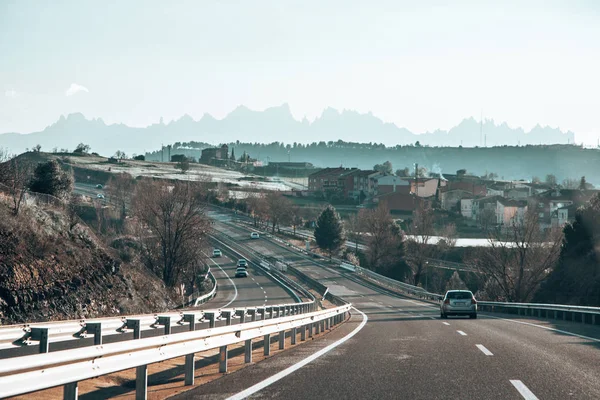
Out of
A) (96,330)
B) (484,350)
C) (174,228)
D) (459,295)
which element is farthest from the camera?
(174,228)

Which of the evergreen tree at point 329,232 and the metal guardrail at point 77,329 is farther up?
the metal guardrail at point 77,329

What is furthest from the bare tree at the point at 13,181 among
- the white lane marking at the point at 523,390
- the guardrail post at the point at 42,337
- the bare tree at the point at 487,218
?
the bare tree at the point at 487,218

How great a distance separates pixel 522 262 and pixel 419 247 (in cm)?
3585

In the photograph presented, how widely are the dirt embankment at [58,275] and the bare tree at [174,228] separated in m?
18.2

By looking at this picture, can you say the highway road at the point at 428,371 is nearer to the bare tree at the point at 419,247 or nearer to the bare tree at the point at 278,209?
the bare tree at the point at 419,247

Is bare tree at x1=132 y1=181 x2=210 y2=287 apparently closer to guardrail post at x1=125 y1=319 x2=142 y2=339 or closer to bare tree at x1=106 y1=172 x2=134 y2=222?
bare tree at x1=106 y1=172 x2=134 y2=222

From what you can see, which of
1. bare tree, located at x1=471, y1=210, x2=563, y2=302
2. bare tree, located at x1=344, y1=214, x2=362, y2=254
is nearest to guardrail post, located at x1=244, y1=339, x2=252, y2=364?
bare tree, located at x1=471, y1=210, x2=563, y2=302

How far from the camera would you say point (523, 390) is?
9.70 meters

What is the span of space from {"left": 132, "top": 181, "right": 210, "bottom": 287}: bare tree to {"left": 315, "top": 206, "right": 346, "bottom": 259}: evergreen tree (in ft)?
139

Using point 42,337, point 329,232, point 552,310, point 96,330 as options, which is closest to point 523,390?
point 96,330

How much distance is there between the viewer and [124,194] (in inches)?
5472

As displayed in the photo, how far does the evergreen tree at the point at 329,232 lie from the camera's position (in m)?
122

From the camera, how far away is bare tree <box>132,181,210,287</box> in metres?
76.3

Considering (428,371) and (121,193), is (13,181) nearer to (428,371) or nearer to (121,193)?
(428,371)
